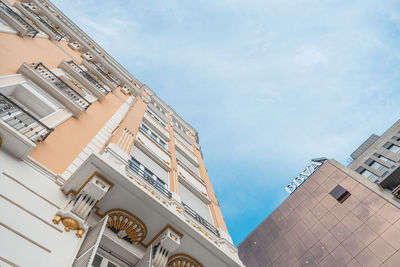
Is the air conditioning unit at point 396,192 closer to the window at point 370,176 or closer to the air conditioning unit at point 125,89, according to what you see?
the window at point 370,176

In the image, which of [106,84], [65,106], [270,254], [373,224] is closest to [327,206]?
[373,224]

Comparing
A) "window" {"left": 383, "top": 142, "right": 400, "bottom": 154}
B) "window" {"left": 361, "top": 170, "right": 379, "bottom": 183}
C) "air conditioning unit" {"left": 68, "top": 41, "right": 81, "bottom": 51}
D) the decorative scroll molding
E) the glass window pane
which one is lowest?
the glass window pane

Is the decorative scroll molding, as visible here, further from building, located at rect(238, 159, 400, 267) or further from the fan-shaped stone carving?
building, located at rect(238, 159, 400, 267)

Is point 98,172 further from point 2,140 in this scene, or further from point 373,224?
point 373,224

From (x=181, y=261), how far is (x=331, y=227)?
2337 centimetres

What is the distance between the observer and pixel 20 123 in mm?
7516

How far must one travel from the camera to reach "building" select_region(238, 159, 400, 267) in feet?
70.2

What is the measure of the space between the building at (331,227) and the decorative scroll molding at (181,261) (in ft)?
62.9

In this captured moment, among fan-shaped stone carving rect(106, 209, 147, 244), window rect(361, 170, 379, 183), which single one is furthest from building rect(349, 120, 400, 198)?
fan-shaped stone carving rect(106, 209, 147, 244)

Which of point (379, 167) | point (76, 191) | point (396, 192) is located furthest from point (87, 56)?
point (379, 167)

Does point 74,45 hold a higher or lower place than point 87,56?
higher

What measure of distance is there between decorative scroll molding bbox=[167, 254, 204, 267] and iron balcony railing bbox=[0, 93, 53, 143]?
209 inches

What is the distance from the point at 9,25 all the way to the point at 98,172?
10660 mm

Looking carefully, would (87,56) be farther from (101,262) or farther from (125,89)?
(101,262)
